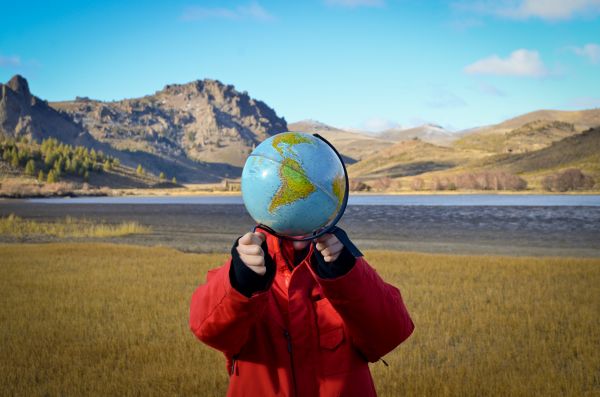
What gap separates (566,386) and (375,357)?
6150 millimetres

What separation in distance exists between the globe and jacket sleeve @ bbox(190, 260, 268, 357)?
42 centimetres

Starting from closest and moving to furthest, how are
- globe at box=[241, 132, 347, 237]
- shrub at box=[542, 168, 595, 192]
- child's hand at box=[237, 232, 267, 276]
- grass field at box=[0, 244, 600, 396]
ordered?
1. child's hand at box=[237, 232, 267, 276]
2. globe at box=[241, 132, 347, 237]
3. grass field at box=[0, 244, 600, 396]
4. shrub at box=[542, 168, 595, 192]

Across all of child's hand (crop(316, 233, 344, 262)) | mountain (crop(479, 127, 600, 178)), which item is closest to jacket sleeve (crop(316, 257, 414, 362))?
child's hand (crop(316, 233, 344, 262))

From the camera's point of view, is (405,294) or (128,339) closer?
(128,339)

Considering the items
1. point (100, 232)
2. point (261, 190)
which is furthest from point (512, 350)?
point (100, 232)

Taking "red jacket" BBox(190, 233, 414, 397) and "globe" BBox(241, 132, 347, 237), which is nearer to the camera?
"globe" BBox(241, 132, 347, 237)

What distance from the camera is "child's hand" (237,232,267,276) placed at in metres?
3.06

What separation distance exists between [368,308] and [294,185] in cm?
89

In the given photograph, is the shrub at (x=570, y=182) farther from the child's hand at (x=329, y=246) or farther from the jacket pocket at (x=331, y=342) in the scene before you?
the child's hand at (x=329, y=246)

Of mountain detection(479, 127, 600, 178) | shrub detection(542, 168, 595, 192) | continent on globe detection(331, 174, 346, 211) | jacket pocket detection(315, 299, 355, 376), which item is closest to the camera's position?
continent on globe detection(331, 174, 346, 211)

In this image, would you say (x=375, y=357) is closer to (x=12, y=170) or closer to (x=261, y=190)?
(x=261, y=190)

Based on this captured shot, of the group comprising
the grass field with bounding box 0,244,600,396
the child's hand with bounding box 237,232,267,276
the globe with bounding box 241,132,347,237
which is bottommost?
the grass field with bounding box 0,244,600,396

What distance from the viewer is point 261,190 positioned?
11.0 ft

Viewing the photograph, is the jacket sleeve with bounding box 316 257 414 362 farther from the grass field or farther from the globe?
the grass field
